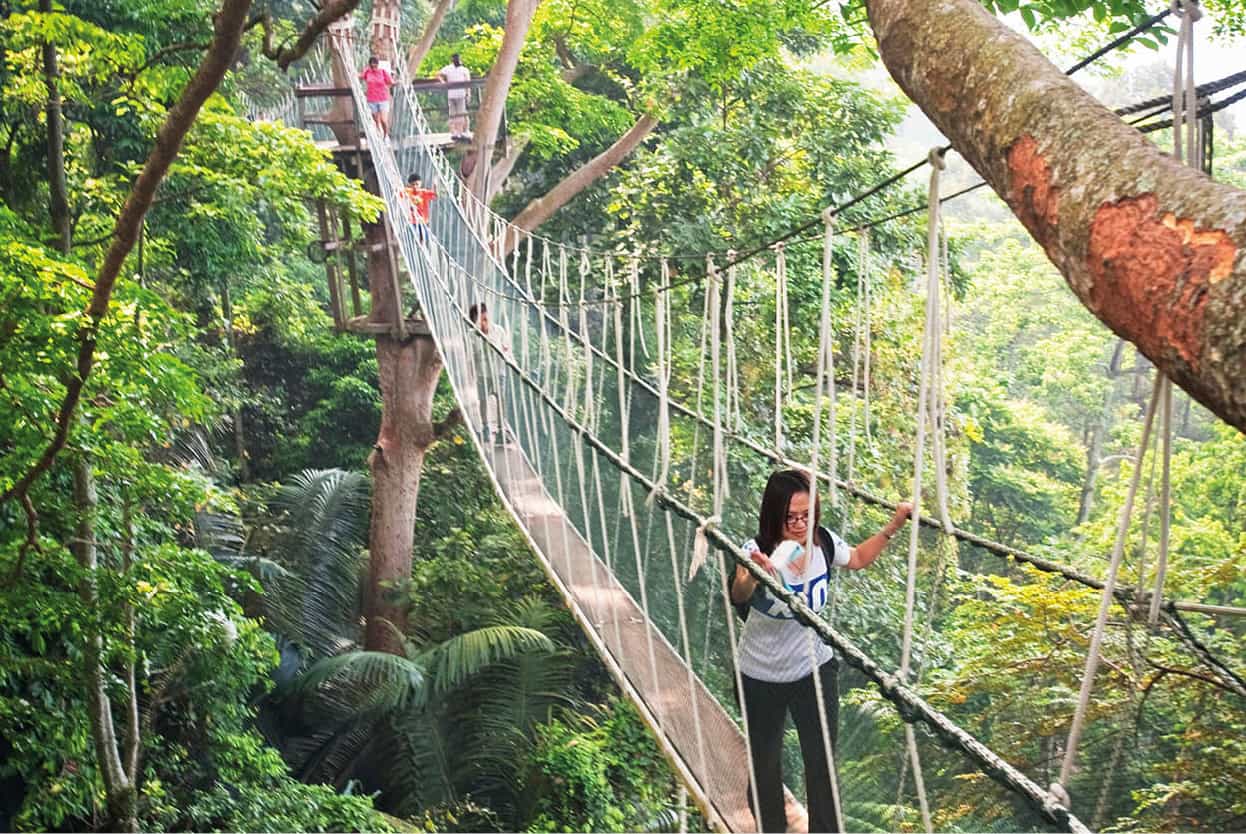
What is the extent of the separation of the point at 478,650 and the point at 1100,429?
24.3 feet

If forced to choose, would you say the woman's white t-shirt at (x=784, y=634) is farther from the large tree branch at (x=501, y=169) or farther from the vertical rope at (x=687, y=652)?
the large tree branch at (x=501, y=169)

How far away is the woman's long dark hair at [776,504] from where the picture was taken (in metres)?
1.58

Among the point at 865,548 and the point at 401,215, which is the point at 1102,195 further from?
the point at 401,215

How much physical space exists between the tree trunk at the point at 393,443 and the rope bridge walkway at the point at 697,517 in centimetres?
58

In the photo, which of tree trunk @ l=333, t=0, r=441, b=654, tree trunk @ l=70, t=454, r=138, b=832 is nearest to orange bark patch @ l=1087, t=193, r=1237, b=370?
tree trunk @ l=70, t=454, r=138, b=832

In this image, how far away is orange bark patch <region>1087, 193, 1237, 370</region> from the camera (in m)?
0.66

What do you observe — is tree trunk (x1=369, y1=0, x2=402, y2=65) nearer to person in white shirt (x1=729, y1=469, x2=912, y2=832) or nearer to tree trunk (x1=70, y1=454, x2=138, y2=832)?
tree trunk (x1=70, y1=454, x2=138, y2=832)

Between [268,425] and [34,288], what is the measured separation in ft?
17.2

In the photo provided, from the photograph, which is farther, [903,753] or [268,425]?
[268,425]

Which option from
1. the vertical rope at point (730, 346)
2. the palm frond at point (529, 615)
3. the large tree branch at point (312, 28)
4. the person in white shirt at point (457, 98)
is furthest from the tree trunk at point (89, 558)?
the person in white shirt at point (457, 98)

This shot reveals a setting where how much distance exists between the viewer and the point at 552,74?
6.34 m

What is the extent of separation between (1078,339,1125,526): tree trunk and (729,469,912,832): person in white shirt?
27.8 ft

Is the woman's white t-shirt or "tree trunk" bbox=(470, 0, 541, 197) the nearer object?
the woman's white t-shirt

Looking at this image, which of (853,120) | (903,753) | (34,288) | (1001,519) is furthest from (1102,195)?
(1001,519)
